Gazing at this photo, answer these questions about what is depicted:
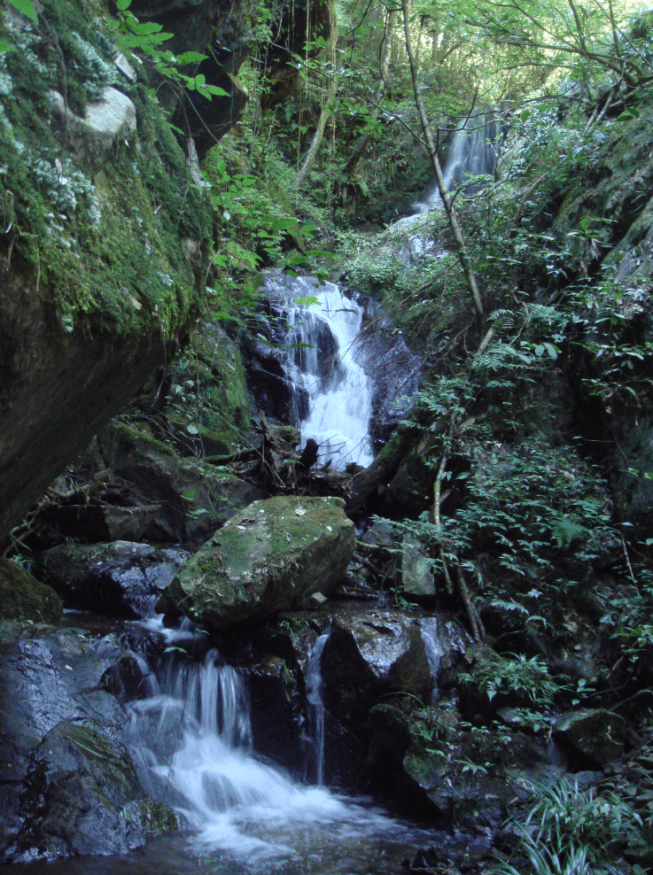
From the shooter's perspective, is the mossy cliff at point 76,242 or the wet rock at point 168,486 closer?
the mossy cliff at point 76,242

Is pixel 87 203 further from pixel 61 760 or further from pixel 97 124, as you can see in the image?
pixel 61 760

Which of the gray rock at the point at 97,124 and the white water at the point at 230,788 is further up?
the gray rock at the point at 97,124

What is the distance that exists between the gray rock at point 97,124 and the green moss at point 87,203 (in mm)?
35

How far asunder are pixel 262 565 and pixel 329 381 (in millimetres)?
5472

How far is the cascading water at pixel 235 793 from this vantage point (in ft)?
11.5

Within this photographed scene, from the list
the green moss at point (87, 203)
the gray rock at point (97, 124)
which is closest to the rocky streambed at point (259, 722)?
the green moss at point (87, 203)

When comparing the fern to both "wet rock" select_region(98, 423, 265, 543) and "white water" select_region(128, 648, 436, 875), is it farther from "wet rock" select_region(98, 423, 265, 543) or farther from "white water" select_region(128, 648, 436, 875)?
"wet rock" select_region(98, 423, 265, 543)

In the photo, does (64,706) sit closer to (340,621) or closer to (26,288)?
(340,621)

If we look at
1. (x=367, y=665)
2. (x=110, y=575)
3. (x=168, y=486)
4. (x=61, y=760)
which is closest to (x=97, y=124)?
(x=61, y=760)

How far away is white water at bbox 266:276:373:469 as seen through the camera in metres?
9.39

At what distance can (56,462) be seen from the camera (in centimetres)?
281

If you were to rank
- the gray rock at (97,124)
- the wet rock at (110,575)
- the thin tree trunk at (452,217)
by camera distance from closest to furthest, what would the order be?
the gray rock at (97,124), the wet rock at (110,575), the thin tree trunk at (452,217)

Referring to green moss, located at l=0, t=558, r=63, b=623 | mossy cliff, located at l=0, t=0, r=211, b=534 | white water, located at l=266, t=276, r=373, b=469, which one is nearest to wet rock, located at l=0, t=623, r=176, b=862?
green moss, located at l=0, t=558, r=63, b=623

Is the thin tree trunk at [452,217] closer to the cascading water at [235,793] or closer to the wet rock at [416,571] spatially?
the wet rock at [416,571]
